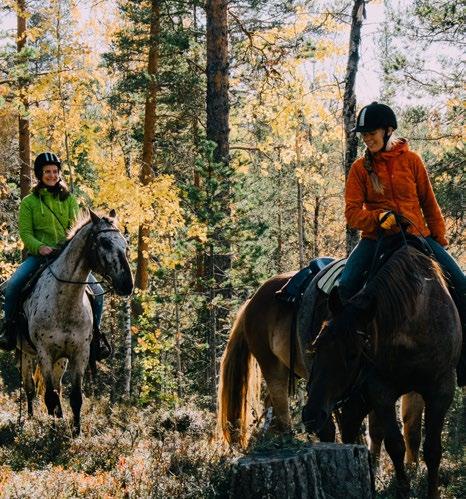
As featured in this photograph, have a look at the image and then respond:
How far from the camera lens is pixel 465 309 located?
5230 mm

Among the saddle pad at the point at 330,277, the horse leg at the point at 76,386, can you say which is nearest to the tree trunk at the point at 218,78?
the horse leg at the point at 76,386

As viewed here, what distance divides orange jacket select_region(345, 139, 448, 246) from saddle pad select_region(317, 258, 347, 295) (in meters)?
0.51

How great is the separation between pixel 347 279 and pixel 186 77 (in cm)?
1337

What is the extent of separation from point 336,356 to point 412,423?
1.99m

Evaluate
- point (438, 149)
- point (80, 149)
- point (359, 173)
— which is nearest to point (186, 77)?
point (80, 149)

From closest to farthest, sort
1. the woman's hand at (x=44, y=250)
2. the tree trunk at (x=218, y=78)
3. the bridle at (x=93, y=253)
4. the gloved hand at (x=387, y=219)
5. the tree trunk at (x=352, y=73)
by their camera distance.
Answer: the gloved hand at (x=387, y=219) → the bridle at (x=93, y=253) → the woman's hand at (x=44, y=250) → the tree trunk at (x=352, y=73) → the tree trunk at (x=218, y=78)

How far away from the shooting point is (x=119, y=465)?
5.39 m

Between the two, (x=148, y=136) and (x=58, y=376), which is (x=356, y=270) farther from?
(x=148, y=136)

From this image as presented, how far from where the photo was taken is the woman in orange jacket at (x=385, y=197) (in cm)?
535

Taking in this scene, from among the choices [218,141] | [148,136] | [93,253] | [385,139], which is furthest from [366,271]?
[148,136]

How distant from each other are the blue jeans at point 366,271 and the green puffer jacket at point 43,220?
4.23 m

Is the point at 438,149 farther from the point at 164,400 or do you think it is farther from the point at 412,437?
the point at 412,437

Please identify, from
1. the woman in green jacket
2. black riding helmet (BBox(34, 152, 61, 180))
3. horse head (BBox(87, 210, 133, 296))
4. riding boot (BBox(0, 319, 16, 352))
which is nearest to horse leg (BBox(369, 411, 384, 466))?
horse head (BBox(87, 210, 133, 296))

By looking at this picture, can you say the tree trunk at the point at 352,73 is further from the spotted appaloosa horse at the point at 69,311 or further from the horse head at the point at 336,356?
the horse head at the point at 336,356
